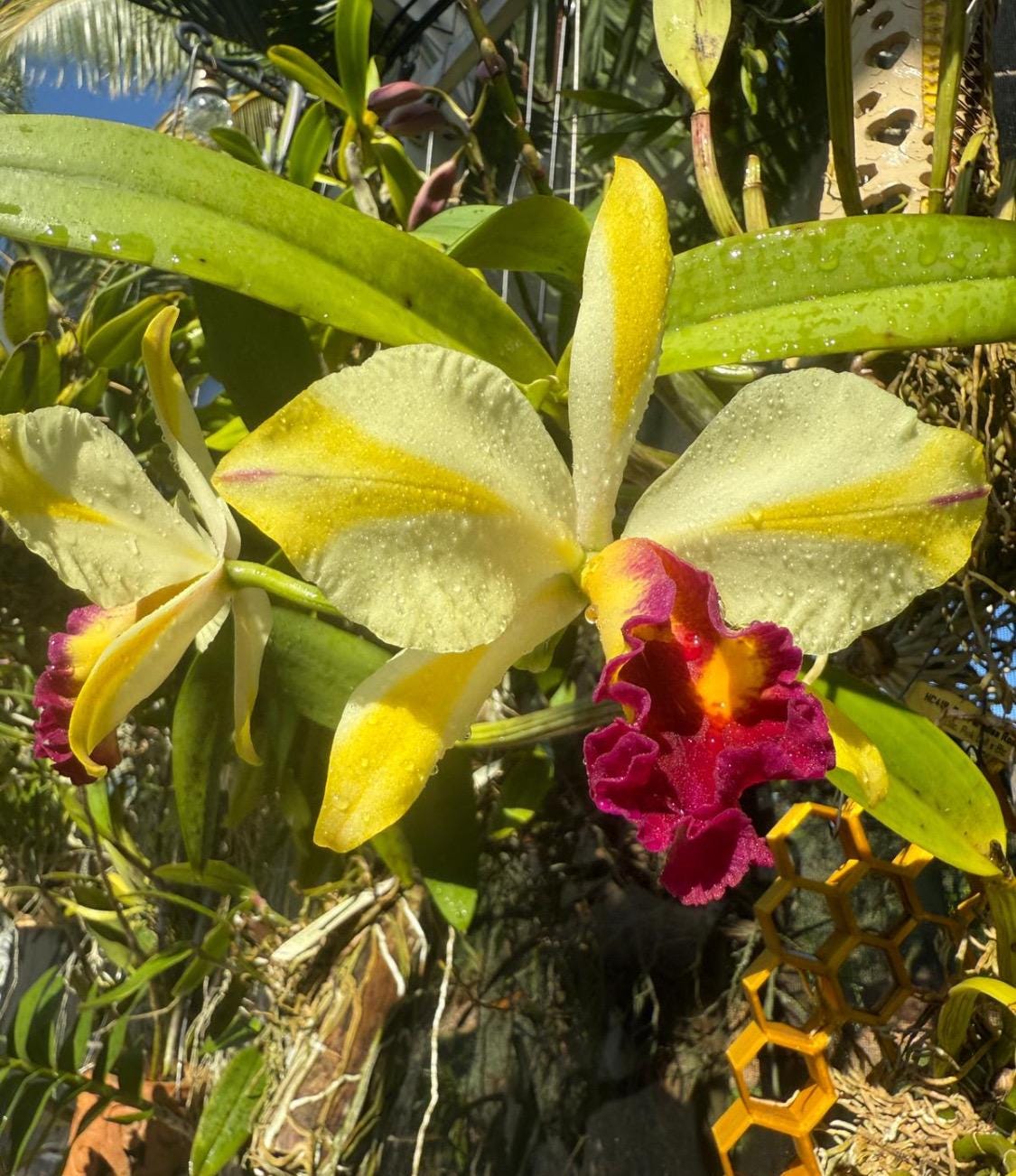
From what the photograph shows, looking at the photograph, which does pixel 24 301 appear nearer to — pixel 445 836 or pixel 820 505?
pixel 445 836

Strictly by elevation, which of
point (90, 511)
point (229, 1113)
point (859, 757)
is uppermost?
point (90, 511)

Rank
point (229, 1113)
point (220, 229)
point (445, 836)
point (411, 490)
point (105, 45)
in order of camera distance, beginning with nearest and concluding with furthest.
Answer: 1. point (411, 490)
2. point (220, 229)
3. point (445, 836)
4. point (229, 1113)
5. point (105, 45)

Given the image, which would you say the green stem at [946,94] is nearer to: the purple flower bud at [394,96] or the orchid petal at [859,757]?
the orchid petal at [859,757]

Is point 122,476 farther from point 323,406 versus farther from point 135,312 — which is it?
point 135,312

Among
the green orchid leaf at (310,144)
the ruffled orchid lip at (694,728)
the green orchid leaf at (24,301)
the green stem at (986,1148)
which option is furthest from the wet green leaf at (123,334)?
the green stem at (986,1148)

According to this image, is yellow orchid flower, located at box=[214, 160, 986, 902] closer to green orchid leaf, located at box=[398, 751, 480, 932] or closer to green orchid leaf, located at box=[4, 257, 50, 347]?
green orchid leaf, located at box=[398, 751, 480, 932]

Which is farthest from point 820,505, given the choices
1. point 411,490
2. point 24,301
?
point 24,301
